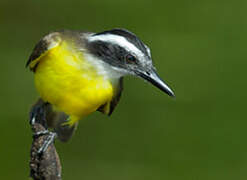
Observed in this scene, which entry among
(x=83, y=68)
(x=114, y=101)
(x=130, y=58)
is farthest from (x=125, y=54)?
(x=114, y=101)

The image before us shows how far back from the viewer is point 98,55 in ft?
5.12

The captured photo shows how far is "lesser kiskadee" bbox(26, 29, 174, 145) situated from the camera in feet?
4.86

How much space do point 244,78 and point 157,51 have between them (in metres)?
0.41

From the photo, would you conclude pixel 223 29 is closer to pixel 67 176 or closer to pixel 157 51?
pixel 157 51

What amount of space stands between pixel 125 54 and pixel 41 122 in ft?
1.09

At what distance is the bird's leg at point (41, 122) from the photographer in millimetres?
1298

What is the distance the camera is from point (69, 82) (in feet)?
4.95

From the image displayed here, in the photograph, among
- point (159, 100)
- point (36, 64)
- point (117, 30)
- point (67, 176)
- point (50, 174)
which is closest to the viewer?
point (50, 174)

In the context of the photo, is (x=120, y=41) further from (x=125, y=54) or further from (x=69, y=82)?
(x=69, y=82)

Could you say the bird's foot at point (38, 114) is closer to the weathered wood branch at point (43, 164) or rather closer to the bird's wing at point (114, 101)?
the bird's wing at point (114, 101)

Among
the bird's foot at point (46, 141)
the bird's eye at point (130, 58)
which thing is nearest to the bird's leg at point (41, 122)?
the bird's foot at point (46, 141)

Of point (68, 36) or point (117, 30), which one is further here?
point (68, 36)

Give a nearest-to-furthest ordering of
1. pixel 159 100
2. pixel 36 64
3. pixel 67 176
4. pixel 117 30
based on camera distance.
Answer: pixel 117 30 → pixel 36 64 → pixel 67 176 → pixel 159 100

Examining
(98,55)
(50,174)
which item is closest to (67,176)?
(98,55)
